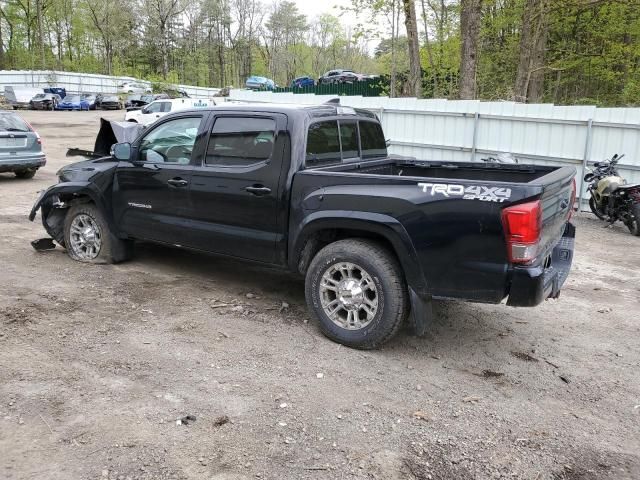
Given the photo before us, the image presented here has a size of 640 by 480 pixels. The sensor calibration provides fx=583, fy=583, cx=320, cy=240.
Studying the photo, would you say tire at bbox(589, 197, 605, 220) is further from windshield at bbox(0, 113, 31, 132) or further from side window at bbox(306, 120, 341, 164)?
windshield at bbox(0, 113, 31, 132)

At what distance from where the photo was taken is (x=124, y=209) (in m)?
6.16

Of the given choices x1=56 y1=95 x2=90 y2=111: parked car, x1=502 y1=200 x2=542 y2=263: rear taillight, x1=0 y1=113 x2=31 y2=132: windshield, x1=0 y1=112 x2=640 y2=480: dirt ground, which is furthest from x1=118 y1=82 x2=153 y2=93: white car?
x1=502 y1=200 x2=542 y2=263: rear taillight

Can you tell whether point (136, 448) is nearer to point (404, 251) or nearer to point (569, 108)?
point (404, 251)

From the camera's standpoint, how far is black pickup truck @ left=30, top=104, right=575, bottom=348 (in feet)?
12.8

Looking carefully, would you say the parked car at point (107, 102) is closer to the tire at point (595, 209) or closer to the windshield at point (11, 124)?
the windshield at point (11, 124)

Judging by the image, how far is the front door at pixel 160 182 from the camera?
5609mm

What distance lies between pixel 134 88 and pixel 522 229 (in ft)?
180

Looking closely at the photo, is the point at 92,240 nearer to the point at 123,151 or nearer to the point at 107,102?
the point at 123,151

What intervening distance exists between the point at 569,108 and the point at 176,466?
10.7 meters

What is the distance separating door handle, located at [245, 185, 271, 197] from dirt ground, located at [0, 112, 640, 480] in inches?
44.3

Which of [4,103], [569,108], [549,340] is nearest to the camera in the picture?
[549,340]

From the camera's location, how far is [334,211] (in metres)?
4.48

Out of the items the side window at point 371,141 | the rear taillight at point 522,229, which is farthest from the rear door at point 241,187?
the rear taillight at point 522,229

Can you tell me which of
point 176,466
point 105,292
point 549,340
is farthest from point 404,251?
point 105,292
